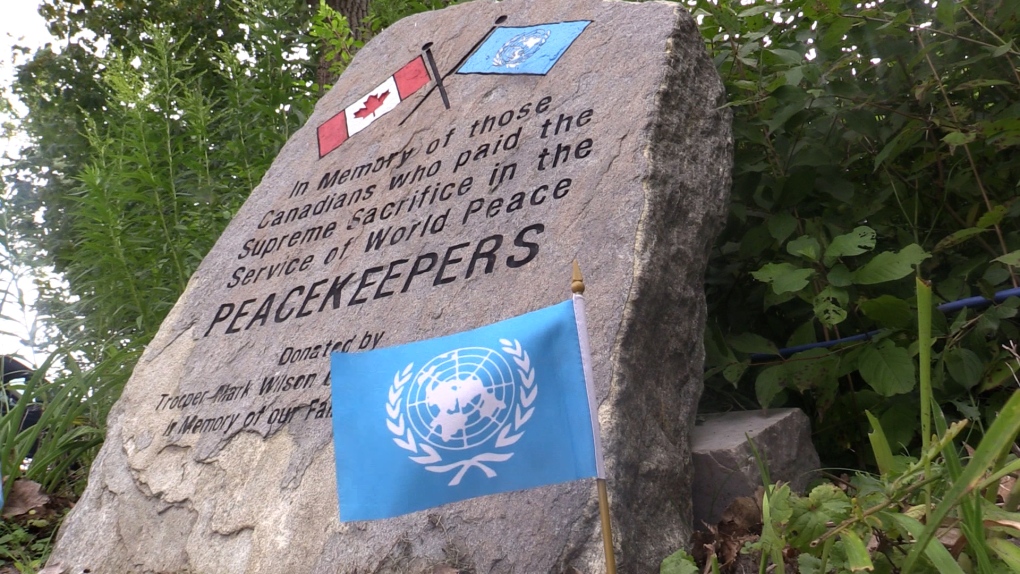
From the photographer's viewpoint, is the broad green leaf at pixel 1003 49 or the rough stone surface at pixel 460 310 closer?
the rough stone surface at pixel 460 310

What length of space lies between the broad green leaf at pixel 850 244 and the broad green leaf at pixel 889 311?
0.16 m

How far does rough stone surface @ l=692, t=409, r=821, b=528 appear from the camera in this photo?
245 centimetres

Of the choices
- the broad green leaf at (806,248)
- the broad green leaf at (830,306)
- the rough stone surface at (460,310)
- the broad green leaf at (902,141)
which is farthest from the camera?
the broad green leaf at (902,141)

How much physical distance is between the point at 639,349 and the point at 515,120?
3.39ft

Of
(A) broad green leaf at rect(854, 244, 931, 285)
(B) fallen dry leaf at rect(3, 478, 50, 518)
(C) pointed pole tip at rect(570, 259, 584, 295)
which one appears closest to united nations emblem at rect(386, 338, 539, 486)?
(C) pointed pole tip at rect(570, 259, 584, 295)

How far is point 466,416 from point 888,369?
1.54m

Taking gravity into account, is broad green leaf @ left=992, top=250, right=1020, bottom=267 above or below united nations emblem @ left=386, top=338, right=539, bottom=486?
below

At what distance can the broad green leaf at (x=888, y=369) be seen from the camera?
8.81 ft

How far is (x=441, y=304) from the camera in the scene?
267 cm

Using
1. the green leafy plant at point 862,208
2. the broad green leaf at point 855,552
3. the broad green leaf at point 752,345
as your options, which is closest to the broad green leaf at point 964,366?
the green leafy plant at point 862,208

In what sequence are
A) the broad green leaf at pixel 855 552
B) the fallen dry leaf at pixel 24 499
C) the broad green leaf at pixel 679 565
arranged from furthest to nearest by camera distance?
the fallen dry leaf at pixel 24 499 → the broad green leaf at pixel 679 565 → the broad green leaf at pixel 855 552

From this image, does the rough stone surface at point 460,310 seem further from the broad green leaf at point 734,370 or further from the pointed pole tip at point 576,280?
the pointed pole tip at point 576,280

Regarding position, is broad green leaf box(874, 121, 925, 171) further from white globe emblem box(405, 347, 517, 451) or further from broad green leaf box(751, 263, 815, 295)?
white globe emblem box(405, 347, 517, 451)

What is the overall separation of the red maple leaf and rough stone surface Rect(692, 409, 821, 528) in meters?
1.79
